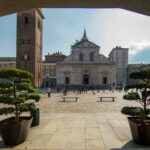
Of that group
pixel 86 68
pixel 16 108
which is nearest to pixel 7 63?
pixel 86 68

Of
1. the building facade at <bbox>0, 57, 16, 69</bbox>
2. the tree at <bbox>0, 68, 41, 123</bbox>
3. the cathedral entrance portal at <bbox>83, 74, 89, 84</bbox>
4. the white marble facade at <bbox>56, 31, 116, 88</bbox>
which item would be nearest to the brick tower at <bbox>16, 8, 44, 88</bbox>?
the white marble facade at <bbox>56, 31, 116, 88</bbox>

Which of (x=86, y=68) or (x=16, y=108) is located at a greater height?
(x=86, y=68)

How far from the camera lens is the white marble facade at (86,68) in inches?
1348

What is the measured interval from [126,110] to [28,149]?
3.50 m

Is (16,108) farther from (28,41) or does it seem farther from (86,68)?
(86,68)

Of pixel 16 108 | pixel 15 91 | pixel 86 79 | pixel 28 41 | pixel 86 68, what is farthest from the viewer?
pixel 86 79

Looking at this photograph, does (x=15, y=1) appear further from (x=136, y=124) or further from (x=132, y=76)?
(x=136, y=124)

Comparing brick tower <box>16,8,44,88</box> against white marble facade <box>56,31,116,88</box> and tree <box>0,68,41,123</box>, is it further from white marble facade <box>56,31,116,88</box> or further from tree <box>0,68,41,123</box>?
tree <box>0,68,41,123</box>

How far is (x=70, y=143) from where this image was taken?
12.6 feet

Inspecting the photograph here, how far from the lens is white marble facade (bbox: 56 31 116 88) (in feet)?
112

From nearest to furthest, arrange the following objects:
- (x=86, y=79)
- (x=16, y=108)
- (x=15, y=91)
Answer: (x=16, y=108) → (x=15, y=91) → (x=86, y=79)

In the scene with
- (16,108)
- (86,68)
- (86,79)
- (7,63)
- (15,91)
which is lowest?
(16,108)

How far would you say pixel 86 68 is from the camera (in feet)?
114

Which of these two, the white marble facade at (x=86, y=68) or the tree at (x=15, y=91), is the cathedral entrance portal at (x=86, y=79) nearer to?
the white marble facade at (x=86, y=68)
